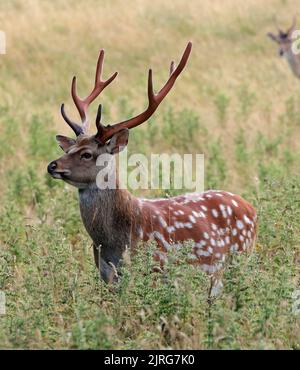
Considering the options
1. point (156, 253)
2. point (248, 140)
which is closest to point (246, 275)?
point (156, 253)

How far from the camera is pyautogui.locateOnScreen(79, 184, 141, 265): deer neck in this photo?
623 centimetres

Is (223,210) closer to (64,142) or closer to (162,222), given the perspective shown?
(162,222)

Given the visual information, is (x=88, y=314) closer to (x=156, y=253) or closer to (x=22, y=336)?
(x=22, y=336)

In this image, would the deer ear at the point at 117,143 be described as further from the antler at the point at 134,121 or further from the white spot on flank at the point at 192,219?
the white spot on flank at the point at 192,219

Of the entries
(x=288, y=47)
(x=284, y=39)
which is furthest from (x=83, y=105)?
(x=284, y=39)

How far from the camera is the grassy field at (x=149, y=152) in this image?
5.36m

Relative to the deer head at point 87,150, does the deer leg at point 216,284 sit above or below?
below

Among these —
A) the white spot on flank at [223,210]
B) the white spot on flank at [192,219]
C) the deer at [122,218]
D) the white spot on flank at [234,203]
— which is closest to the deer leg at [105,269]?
the deer at [122,218]

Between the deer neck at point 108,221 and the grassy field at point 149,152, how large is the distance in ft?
0.77

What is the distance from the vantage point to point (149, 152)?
1227 centimetres

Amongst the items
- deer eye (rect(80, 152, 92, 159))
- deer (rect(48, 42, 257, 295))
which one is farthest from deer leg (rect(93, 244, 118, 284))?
deer eye (rect(80, 152, 92, 159))

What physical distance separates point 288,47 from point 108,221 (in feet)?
45.1

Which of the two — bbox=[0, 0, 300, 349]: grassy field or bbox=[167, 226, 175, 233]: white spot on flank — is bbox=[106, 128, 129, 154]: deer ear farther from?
bbox=[0, 0, 300, 349]: grassy field

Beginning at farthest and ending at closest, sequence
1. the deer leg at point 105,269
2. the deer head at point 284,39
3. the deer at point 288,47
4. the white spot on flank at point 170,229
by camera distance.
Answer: the deer head at point 284,39, the deer at point 288,47, the white spot on flank at point 170,229, the deer leg at point 105,269
